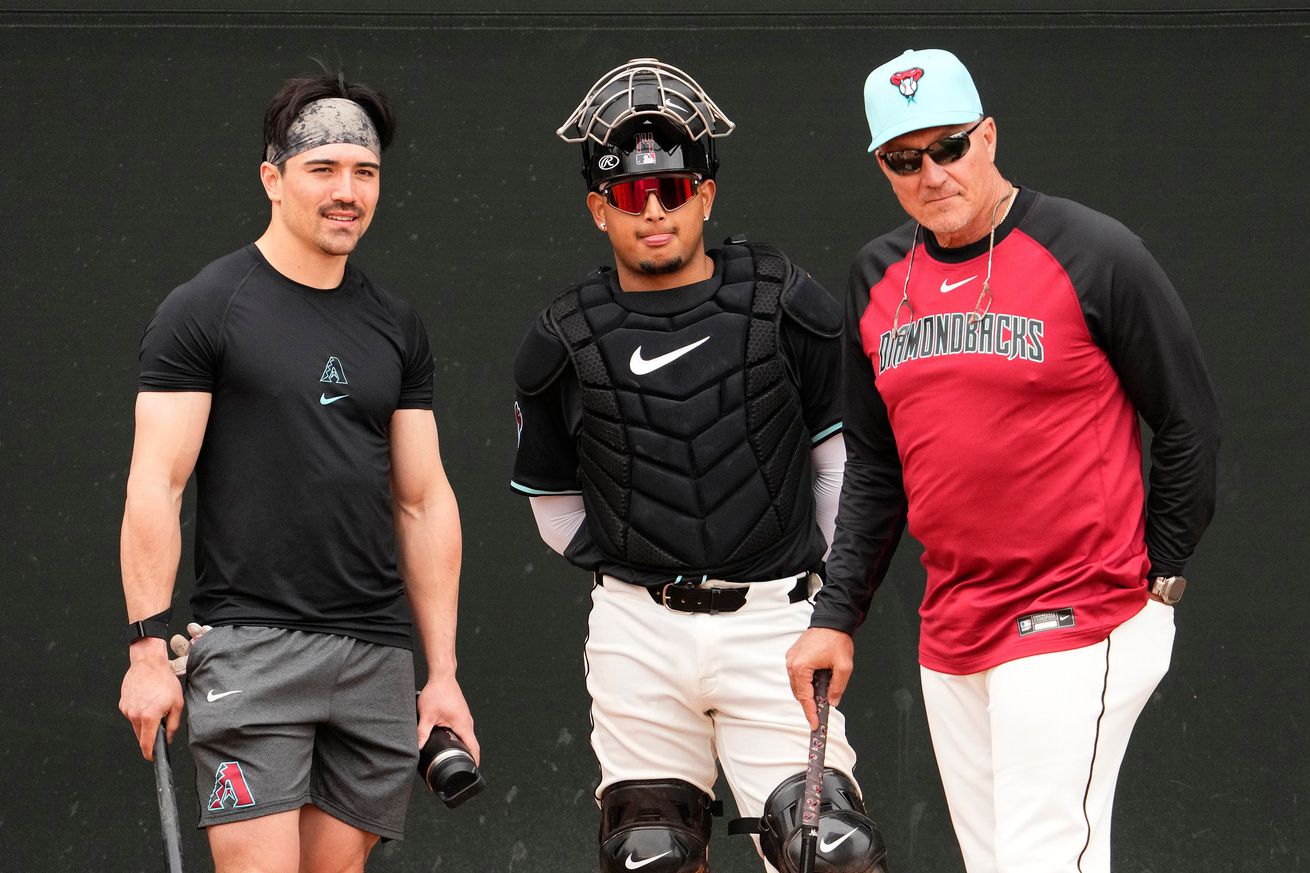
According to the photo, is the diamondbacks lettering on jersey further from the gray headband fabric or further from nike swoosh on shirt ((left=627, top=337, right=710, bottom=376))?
the gray headband fabric

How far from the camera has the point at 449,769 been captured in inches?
129

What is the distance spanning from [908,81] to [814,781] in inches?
48.0

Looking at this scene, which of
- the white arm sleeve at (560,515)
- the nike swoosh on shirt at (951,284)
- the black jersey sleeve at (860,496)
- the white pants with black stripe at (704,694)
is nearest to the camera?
the nike swoosh on shirt at (951,284)

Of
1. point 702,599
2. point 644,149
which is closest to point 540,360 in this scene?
point 644,149

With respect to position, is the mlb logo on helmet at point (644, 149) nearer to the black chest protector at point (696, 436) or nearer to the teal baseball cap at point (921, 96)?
the black chest protector at point (696, 436)

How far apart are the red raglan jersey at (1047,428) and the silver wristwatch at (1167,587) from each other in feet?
0.06

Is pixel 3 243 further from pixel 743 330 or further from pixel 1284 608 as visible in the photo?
pixel 1284 608

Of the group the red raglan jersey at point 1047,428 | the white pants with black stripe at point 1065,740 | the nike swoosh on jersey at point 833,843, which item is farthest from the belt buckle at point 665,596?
the white pants with black stripe at point 1065,740

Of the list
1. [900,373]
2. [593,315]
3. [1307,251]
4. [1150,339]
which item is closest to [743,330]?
[593,315]

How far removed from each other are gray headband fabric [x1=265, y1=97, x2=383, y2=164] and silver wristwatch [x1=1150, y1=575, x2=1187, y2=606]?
1709 millimetres

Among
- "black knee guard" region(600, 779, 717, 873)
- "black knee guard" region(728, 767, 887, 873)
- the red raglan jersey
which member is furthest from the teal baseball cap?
"black knee guard" region(600, 779, 717, 873)

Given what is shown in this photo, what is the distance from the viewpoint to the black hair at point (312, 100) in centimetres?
332

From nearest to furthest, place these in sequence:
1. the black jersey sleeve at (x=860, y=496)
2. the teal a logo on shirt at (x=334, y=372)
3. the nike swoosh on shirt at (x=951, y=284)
Result: the nike swoosh on shirt at (x=951, y=284) < the black jersey sleeve at (x=860, y=496) < the teal a logo on shirt at (x=334, y=372)

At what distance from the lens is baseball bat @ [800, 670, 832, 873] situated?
2965 mm
